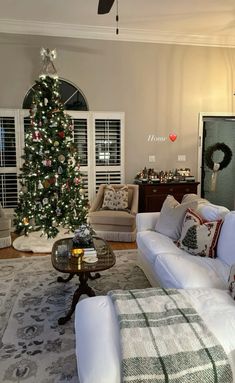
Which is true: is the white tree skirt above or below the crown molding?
below

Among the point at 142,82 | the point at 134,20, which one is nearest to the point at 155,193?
the point at 142,82

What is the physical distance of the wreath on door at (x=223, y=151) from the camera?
6425 millimetres

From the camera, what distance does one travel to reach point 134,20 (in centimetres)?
506

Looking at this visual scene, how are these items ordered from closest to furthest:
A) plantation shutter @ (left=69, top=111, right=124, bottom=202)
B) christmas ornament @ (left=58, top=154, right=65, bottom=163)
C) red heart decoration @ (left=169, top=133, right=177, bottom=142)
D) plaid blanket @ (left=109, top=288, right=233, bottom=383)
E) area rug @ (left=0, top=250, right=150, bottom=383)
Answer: plaid blanket @ (left=109, top=288, right=233, bottom=383) → area rug @ (left=0, top=250, right=150, bottom=383) → christmas ornament @ (left=58, top=154, right=65, bottom=163) → plantation shutter @ (left=69, top=111, right=124, bottom=202) → red heart decoration @ (left=169, top=133, right=177, bottom=142)

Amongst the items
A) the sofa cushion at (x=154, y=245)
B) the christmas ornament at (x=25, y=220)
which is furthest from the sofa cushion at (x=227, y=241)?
the christmas ornament at (x=25, y=220)

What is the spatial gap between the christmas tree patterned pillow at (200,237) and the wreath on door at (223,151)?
11.7 ft

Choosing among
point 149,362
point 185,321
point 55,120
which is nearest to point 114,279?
point 185,321

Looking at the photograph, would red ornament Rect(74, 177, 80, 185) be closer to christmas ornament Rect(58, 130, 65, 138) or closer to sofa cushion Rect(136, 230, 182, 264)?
christmas ornament Rect(58, 130, 65, 138)

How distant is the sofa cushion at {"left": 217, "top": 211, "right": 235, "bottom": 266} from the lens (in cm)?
276

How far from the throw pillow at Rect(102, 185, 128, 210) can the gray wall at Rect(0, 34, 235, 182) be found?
83 cm

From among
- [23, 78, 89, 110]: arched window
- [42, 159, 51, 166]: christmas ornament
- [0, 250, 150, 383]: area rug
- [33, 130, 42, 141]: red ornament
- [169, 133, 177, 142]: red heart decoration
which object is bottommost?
[0, 250, 150, 383]: area rug


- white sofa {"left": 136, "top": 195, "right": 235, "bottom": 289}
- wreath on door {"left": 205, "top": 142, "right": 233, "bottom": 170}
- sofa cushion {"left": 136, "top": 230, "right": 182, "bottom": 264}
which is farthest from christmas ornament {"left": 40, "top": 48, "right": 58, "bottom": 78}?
wreath on door {"left": 205, "top": 142, "right": 233, "bottom": 170}

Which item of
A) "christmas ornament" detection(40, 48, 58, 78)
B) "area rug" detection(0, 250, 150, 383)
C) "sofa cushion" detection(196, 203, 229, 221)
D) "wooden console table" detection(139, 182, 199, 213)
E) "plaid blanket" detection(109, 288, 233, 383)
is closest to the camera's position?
"plaid blanket" detection(109, 288, 233, 383)

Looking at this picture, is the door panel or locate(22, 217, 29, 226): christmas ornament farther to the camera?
the door panel
